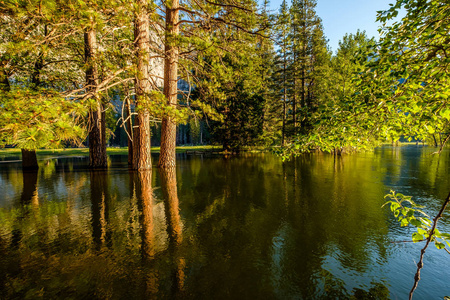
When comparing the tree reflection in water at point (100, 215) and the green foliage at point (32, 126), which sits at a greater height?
the green foliage at point (32, 126)

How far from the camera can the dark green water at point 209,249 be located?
122 inches

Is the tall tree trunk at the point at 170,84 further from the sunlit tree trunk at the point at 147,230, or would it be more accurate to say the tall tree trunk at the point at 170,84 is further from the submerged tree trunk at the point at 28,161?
the submerged tree trunk at the point at 28,161

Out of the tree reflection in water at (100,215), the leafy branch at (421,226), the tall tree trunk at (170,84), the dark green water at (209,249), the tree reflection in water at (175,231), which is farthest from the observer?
the tall tree trunk at (170,84)

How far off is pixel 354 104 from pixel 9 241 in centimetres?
703

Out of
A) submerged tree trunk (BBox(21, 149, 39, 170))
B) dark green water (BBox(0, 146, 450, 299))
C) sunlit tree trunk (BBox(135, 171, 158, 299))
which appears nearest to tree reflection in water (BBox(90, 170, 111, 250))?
dark green water (BBox(0, 146, 450, 299))

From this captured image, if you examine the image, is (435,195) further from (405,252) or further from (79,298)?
(79,298)

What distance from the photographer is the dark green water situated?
3.10m

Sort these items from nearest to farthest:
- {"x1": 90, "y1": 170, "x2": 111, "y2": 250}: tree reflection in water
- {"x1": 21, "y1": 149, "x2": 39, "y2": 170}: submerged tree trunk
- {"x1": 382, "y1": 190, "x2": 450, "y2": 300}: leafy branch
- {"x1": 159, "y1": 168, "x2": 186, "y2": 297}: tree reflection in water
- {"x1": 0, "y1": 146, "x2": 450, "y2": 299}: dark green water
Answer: {"x1": 382, "y1": 190, "x2": 450, "y2": 300}: leafy branch → {"x1": 0, "y1": 146, "x2": 450, "y2": 299}: dark green water → {"x1": 159, "y1": 168, "x2": 186, "y2": 297}: tree reflection in water → {"x1": 90, "y1": 170, "x2": 111, "y2": 250}: tree reflection in water → {"x1": 21, "y1": 149, "x2": 39, "y2": 170}: submerged tree trunk

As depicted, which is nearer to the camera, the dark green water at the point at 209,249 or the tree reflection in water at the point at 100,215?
the dark green water at the point at 209,249

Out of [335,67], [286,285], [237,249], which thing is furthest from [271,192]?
[335,67]

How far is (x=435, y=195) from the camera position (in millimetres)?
8289

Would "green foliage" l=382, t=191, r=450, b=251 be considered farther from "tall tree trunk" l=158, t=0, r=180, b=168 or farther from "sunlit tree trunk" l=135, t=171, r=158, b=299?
"tall tree trunk" l=158, t=0, r=180, b=168

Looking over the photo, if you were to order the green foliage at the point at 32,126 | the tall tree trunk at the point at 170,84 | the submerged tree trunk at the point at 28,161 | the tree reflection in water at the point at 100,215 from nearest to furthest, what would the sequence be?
the green foliage at the point at 32,126, the tree reflection in water at the point at 100,215, the tall tree trunk at the point at 170,84, the submerged tree trunk at the point at 28,161

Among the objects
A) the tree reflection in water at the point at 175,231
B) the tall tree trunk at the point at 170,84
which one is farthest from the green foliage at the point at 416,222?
the tall tree trunk at the point at 170,84
